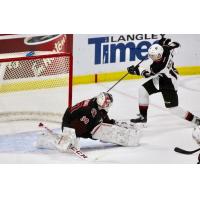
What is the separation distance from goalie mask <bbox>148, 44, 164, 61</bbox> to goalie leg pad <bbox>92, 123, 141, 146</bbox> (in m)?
0.48

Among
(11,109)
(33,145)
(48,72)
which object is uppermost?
(48,72)

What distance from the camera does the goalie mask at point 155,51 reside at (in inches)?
129

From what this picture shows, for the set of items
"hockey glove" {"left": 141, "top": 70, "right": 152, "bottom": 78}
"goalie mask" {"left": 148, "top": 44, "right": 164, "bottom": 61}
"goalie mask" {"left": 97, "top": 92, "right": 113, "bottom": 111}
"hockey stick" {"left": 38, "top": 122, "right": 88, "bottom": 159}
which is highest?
"goalie mask" {"left": 148, "top": 44, "right": 164, "bottom": 61}

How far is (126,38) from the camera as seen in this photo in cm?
326

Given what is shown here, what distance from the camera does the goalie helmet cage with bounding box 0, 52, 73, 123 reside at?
3.19m

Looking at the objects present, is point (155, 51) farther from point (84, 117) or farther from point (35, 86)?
point (35, 86)

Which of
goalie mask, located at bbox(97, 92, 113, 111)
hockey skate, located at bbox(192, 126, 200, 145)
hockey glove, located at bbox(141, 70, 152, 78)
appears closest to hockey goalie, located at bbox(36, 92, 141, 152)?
goalie mask, located at bbox(97, 92, 113, 111)

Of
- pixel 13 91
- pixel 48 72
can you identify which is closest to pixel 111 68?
pixel 48 72

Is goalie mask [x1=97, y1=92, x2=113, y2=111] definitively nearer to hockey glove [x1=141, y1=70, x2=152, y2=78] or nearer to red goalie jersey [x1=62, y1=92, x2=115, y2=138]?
red goalie jersey [x1=62, y1=92, x2=115, y2=138]

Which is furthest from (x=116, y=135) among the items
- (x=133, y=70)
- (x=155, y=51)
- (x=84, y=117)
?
(x=155, y=51)
